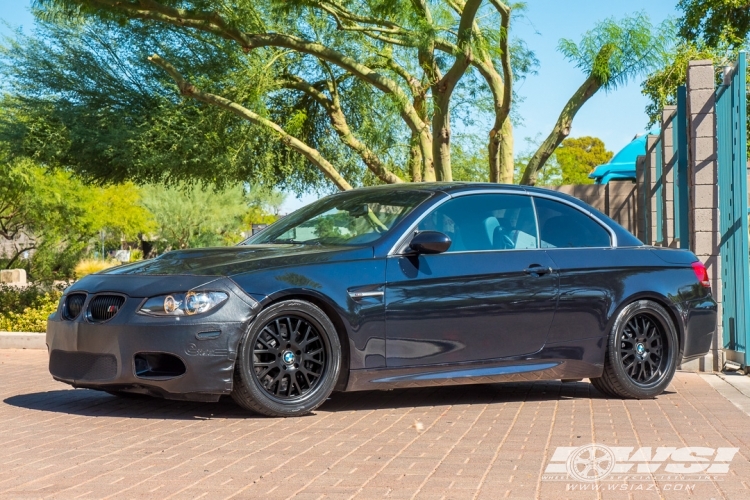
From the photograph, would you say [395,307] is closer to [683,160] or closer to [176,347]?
[176,347]

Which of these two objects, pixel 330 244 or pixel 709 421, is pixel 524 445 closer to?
pixel 709 421

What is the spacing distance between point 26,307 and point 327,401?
33.5ft

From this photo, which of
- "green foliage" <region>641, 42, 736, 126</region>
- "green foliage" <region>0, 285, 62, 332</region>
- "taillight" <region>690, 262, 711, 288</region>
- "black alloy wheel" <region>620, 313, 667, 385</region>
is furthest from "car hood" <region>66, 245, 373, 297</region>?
"green foliage" <region>641, 42, 736, 126</region>

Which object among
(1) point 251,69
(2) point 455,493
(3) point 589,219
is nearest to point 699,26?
(1) point 251,69

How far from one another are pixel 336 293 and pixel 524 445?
1.64 meters

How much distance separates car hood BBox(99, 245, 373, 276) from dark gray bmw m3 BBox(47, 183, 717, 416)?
2 centimetres

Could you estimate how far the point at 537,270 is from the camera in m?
7.93

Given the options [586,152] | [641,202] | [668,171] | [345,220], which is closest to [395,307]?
[345,220]

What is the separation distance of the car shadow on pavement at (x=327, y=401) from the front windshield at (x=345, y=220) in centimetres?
122


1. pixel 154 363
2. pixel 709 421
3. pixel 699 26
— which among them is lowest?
pixel 709 421

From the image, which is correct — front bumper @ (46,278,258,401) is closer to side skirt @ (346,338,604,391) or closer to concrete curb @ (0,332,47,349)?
side skirt @ (346,338,604,391)

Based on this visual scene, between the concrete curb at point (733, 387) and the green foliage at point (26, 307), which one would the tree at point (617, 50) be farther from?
the green foliage at point (26, 307)

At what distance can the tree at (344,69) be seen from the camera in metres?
14.4

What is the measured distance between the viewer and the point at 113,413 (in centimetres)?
731
